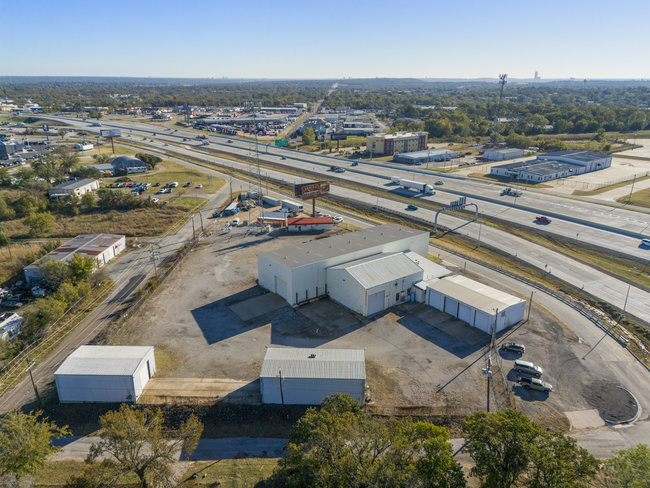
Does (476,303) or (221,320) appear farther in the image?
(221,320)

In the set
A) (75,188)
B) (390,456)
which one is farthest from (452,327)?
(75,188)

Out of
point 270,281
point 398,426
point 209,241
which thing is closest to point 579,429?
point 398,426

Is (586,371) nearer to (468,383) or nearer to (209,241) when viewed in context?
(468,383)

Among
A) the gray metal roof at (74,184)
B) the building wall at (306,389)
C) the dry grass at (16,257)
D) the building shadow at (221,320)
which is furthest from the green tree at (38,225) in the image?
the building wall at (306,389)

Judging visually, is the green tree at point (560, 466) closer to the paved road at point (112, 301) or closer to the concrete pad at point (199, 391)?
the concrete pad at point (199, 391)

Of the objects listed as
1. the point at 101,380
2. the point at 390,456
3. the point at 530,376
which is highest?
the point at 390,456

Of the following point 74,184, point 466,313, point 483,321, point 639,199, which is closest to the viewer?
point 483,321

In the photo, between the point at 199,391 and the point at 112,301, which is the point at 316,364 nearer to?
the point at 199,391
